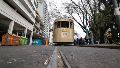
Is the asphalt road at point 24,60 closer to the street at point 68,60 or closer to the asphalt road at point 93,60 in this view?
the street at point 68,60

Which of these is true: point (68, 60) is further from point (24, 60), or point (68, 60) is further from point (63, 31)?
point (63, 31)

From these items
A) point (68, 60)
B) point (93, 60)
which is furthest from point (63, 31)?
point (68, 60)

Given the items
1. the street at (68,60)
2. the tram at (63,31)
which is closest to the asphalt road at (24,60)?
the street at (68,60)

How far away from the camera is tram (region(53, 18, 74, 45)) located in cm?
2855

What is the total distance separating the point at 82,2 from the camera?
4162cm

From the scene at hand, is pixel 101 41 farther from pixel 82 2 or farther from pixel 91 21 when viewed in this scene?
pixel 82 2

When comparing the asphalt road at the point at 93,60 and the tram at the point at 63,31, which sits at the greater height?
the tram at the point at 63,31

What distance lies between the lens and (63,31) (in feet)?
93.6

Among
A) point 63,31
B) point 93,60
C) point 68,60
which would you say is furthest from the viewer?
point 63,31

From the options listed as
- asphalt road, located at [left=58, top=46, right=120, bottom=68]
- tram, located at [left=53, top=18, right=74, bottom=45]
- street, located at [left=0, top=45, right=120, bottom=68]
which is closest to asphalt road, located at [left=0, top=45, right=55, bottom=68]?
street, located at [left=0, top=45, right=120, bottom=68]

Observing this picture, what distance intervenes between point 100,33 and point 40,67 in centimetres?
3597

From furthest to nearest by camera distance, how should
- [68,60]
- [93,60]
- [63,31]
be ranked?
[63,31] < [93,60] < [68,60]

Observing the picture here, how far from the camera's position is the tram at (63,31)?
2855cm

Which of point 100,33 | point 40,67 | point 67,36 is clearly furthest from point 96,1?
point 40,67
